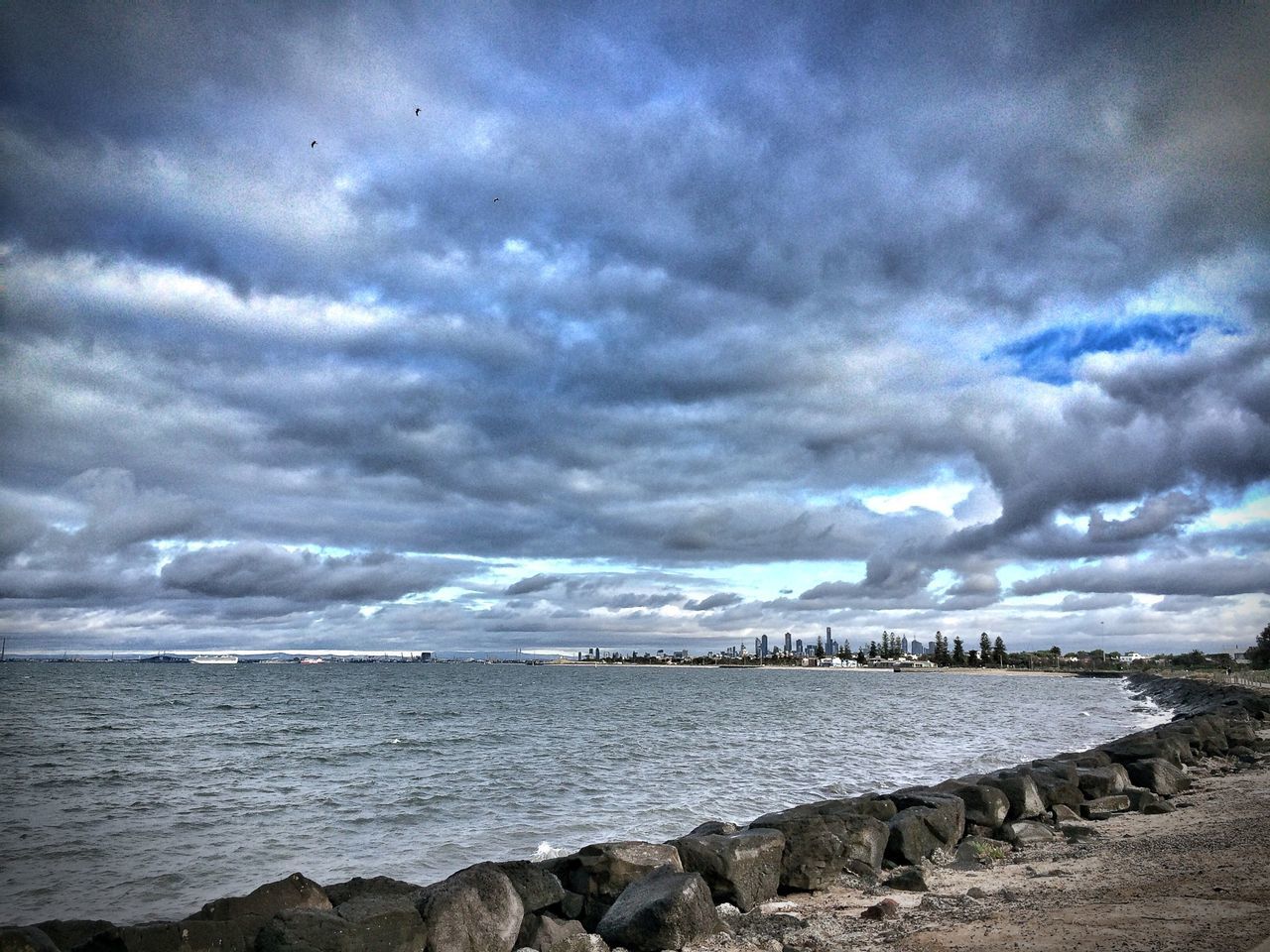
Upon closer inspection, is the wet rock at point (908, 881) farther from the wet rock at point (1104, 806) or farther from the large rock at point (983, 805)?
the wet rock at point (1104, 806)

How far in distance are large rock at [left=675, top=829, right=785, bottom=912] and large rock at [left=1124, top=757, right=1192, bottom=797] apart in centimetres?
1150

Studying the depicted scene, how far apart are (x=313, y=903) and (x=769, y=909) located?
5.33m

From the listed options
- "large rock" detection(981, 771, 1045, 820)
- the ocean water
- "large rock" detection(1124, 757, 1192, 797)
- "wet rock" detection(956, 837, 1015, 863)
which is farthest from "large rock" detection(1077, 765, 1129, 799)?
the ocean water

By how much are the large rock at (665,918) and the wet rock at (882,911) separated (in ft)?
5.73

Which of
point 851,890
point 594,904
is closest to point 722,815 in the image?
point 851,890

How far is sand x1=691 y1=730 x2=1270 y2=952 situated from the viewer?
715 cm

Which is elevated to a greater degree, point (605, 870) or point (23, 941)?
point (23, 941)

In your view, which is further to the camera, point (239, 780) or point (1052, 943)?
point (239, 780)

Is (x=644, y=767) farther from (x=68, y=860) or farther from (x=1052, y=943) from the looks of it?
(x=1052, y=943)

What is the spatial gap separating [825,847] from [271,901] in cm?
689

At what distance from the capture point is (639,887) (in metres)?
9.36

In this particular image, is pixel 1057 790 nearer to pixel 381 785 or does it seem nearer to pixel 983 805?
pixel 983 805

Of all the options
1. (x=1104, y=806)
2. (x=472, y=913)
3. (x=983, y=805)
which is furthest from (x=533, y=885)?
(x=1104, y=806)

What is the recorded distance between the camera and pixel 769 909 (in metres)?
10.0
